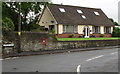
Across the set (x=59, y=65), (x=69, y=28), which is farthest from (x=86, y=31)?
(x=59, y=65)

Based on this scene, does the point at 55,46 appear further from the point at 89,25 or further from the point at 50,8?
the point at 89,25

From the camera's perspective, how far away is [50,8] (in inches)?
1448

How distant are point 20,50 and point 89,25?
22510 millimetres

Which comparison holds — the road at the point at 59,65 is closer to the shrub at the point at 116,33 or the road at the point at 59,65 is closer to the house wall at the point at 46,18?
the house wall at the point at 46,18

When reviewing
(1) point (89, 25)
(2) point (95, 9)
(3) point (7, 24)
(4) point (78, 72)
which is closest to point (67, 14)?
(1) point (89, 25)

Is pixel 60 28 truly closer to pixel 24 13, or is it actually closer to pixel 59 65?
pixel 24 13

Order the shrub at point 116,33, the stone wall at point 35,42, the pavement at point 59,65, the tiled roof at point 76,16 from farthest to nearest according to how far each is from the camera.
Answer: the shrub at point 116,33 < the tiled roof at point 76,16 < the stone wall at point 35,42 < the pavement at point 59,65

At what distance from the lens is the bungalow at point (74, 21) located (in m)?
35.8

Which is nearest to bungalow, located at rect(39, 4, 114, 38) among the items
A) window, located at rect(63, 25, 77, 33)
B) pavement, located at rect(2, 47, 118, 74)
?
window, located at rect(63, 25, 77, 33)

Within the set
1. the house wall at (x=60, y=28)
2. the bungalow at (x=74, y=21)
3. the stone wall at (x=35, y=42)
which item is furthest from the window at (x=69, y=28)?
the stone wall at (x=35, y=42)

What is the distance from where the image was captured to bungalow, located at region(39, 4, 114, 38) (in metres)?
35.8

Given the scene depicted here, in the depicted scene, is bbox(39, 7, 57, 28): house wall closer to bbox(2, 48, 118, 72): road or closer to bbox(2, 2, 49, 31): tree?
bbox(2, 2, 49, 31): tree

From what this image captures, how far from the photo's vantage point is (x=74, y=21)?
122 feet

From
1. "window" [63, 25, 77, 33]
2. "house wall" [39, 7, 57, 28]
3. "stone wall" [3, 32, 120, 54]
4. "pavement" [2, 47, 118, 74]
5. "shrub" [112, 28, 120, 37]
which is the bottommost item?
"pavement" [2, 47, 118, 74]
